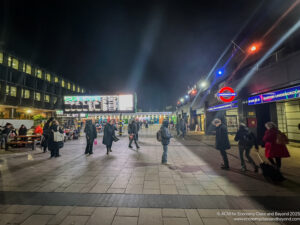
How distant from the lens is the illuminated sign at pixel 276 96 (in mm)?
7054

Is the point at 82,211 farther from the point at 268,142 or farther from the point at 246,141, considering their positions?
the point at 268,142

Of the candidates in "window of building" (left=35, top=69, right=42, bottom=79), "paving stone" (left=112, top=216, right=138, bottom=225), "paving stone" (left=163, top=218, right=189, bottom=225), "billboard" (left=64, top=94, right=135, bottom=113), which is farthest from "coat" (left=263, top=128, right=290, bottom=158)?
"window of building" (left=35, top=69, right=42, bottom=79)

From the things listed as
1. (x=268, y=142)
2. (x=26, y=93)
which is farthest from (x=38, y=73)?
(x=268, y=142)

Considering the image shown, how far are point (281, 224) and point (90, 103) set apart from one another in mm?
16990

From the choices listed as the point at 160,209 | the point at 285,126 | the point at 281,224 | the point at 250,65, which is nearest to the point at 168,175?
the point at 160,209

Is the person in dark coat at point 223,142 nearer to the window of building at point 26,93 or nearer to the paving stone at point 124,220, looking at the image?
the paving stone at point 124,220

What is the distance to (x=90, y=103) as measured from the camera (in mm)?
16312

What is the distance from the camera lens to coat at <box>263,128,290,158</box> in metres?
4.63

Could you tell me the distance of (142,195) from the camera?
11.2 feet

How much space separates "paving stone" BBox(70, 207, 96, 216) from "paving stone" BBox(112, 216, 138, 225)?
577 millimetres

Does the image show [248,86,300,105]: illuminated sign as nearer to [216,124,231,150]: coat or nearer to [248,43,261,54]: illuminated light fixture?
[248,43,261,54]: illuminated light fixture

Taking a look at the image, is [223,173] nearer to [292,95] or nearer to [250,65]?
[292,95]

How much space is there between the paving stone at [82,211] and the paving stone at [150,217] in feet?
3.32

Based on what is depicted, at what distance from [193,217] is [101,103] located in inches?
611
